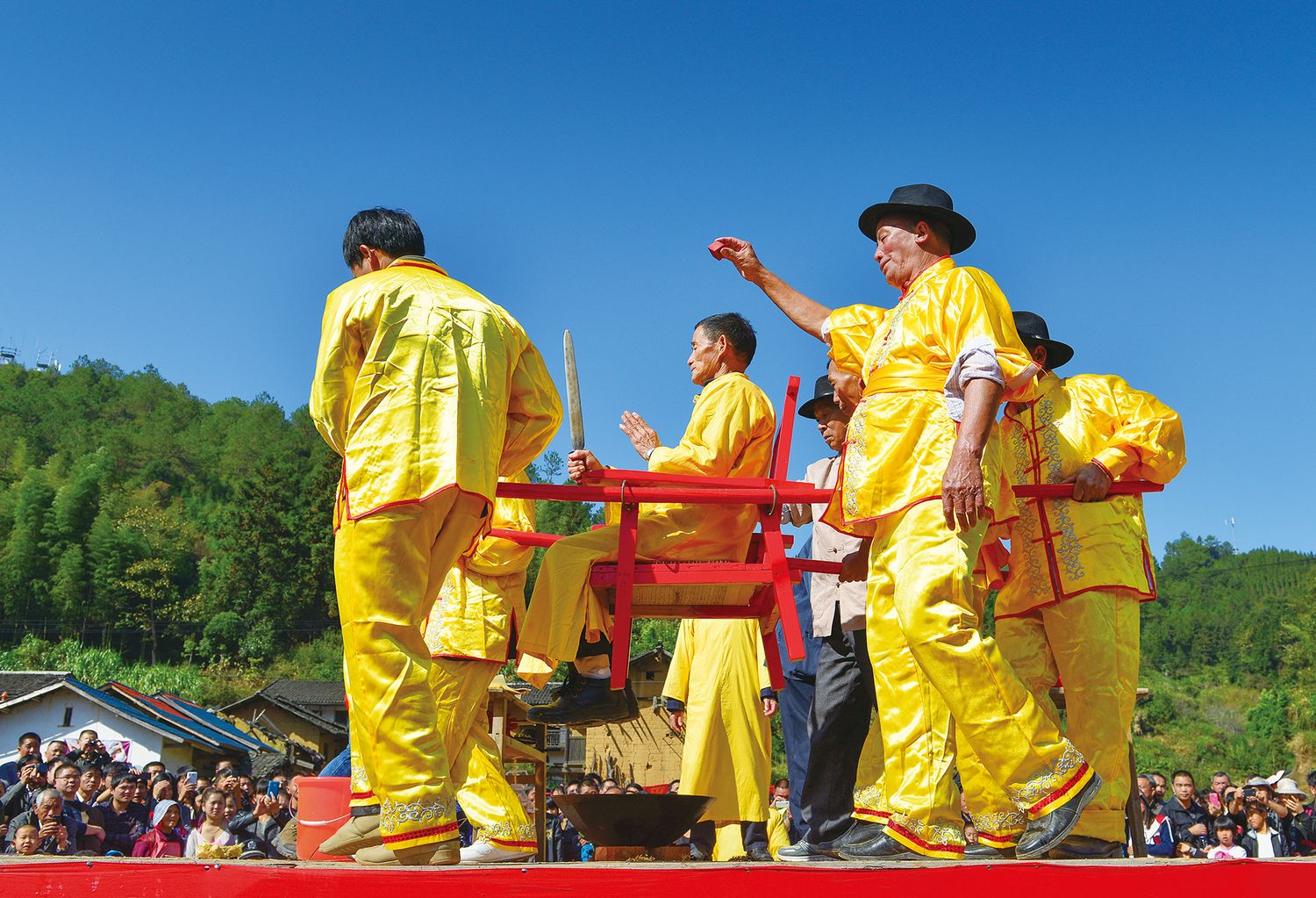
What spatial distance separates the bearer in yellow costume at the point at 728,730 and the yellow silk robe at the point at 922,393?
9.45ft

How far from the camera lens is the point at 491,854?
5.63 meters

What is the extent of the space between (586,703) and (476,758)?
2.07 ft

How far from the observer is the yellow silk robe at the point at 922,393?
13.3 ft

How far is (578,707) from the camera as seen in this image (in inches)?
243

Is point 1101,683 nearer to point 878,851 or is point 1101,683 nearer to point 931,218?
point 878,851

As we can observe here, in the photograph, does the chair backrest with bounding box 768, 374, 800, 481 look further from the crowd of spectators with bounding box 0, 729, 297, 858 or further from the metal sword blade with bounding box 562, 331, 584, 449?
the crowd of spectators with bounding box 0, 729, 297, 858

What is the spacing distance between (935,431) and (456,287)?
1.87 meters

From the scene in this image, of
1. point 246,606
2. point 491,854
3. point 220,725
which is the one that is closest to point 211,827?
point 491,854

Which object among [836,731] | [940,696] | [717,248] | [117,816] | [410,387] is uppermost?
[717,248]

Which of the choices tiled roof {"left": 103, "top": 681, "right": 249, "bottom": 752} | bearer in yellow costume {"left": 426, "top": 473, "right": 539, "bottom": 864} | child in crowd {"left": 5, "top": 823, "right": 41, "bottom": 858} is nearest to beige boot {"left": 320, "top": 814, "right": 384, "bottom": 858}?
bearer in yellow costume {"left": 426, "top": 473, "right": 539, "bottom": 864}

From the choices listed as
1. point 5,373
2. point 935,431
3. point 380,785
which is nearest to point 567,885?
point 380,785

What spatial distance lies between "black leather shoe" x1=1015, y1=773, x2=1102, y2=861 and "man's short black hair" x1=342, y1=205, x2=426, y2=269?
122 inches

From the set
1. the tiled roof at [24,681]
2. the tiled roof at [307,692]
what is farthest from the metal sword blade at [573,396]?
the tiled roof at [307,692]

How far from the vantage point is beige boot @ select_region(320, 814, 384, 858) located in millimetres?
4047
